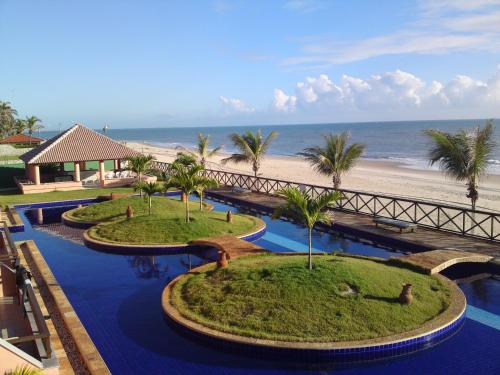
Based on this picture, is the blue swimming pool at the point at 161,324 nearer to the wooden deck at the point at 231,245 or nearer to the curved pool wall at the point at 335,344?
the curved pool wall at the point at 335,344

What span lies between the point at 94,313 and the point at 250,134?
784 inches

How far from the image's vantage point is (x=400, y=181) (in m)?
39.1

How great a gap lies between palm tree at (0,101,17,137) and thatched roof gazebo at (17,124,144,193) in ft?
185

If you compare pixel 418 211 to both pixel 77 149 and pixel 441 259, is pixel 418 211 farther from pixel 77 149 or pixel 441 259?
pixel 77 149

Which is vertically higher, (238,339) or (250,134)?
(250,134)

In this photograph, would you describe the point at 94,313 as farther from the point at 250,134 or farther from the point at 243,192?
the point at 250,134

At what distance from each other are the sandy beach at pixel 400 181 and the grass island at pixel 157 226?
1485 centimetres

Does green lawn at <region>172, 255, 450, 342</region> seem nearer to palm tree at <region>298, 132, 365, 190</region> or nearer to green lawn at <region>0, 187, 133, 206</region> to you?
palm tree at <region>298, 132, 365, 190</region>

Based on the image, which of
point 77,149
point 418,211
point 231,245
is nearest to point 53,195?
point 77,149

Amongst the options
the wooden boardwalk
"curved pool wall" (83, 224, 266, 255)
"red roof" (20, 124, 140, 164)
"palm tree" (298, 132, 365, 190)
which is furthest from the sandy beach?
"curved pool wall" (83, 224, 266, 255)

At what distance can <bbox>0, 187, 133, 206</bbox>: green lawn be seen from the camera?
26625 mm

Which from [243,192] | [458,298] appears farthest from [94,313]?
[243,192]

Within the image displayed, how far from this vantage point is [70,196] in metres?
27.9

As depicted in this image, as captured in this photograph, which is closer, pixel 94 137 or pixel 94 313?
pixel 94 313
